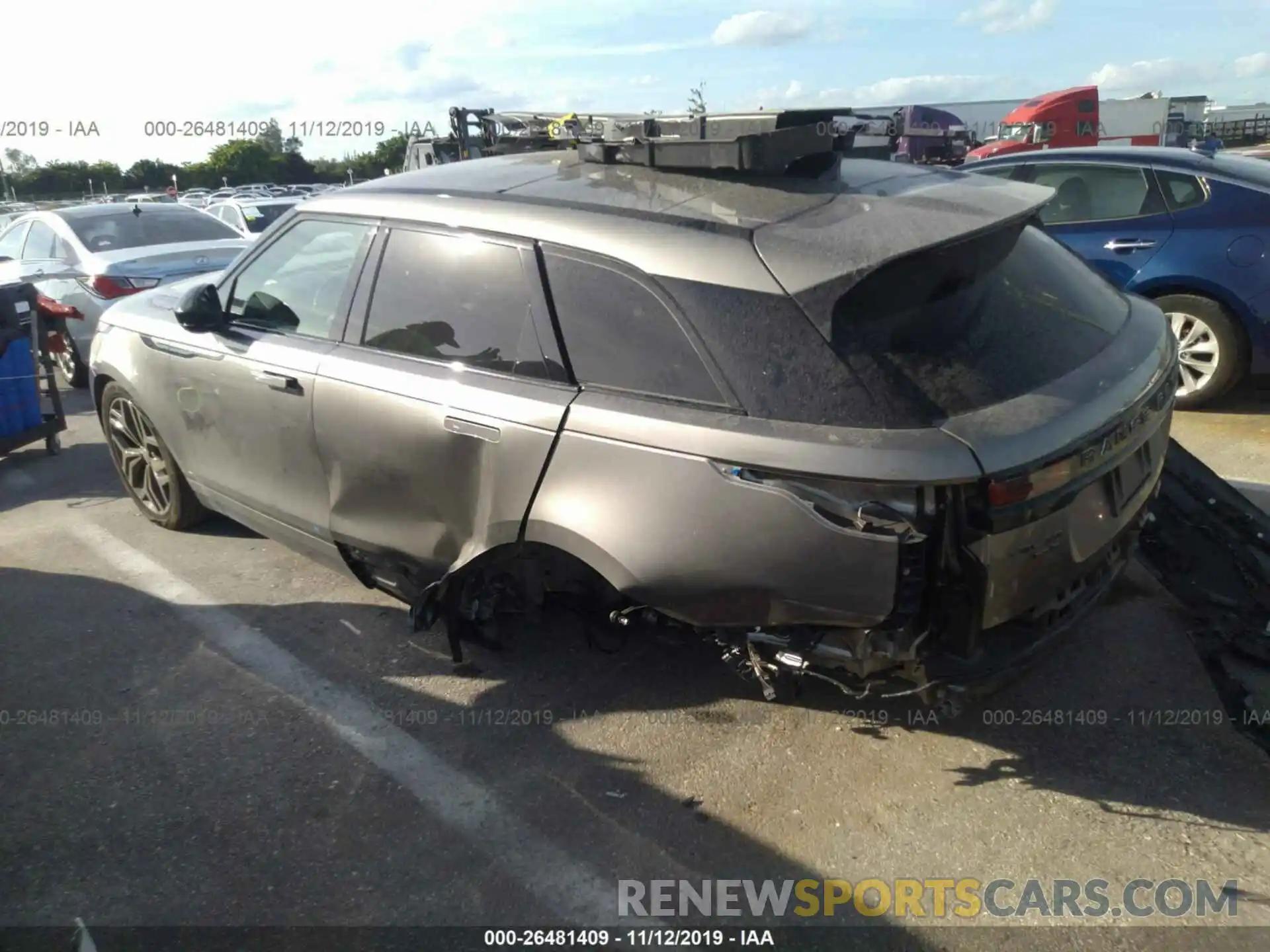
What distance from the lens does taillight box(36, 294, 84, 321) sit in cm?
791

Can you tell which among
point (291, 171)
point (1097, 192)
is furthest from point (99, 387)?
point (291, 171)

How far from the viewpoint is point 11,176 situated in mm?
50094

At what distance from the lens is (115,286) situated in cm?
771

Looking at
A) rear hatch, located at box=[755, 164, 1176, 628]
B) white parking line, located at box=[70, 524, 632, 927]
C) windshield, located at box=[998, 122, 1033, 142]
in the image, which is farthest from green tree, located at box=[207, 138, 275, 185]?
rear hatch, located at box=[755, 164, 1176, 628]

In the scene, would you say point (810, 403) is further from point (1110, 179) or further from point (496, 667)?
point (1110, 179)

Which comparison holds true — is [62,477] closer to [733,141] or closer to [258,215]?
[733,141]

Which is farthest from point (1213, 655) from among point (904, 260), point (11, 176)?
point (11, 176)

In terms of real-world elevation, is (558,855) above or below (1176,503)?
below

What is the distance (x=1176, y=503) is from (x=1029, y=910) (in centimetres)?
178

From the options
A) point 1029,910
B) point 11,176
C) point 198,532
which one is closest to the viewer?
point 1029,910

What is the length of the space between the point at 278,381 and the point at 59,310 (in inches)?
218

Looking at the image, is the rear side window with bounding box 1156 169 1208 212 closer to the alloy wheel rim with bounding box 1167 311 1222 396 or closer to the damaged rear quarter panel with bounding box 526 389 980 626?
the alloy wheel rim with bounding box 1167 311 1222 396

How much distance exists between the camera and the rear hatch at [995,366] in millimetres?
2451

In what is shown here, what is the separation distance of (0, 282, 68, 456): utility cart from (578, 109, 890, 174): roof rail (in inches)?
196
